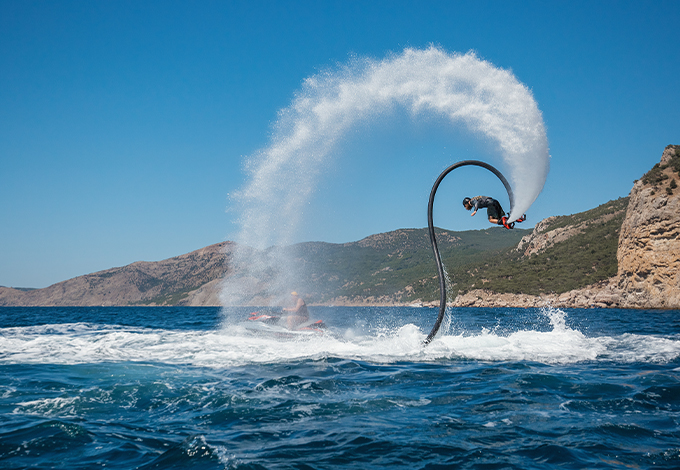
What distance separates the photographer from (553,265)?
3629 inches

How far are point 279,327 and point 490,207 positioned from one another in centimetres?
1565

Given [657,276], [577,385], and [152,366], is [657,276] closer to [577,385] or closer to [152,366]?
[577,385]

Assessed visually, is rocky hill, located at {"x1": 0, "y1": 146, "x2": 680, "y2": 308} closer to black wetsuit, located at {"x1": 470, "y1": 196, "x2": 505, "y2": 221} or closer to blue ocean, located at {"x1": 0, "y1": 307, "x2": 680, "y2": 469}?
blue ocean, located at {"x1": 0, "y1": 307, "x2": 680, "y2": 469}

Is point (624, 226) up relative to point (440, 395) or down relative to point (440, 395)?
up

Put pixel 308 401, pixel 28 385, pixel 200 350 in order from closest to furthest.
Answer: pixel 308 401
pixel 28 385
pixel 200 350

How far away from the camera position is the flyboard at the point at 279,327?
22484 millimetres

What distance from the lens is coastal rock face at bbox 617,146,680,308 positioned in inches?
2085

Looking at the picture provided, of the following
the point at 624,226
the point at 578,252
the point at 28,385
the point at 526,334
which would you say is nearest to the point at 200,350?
the point at 28,385

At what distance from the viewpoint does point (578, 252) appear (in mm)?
90375

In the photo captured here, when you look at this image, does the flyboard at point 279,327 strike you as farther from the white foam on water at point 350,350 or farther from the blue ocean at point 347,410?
the blue ocean at point 347,410

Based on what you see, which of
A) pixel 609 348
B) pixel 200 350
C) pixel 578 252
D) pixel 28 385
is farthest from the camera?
pixel 578 252

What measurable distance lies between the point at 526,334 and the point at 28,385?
21036mm

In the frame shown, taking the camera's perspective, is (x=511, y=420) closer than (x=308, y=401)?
Yes

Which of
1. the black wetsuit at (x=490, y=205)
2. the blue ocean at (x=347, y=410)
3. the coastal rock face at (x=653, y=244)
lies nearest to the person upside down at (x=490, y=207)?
the black wetsuit at (x=490, y=205)
